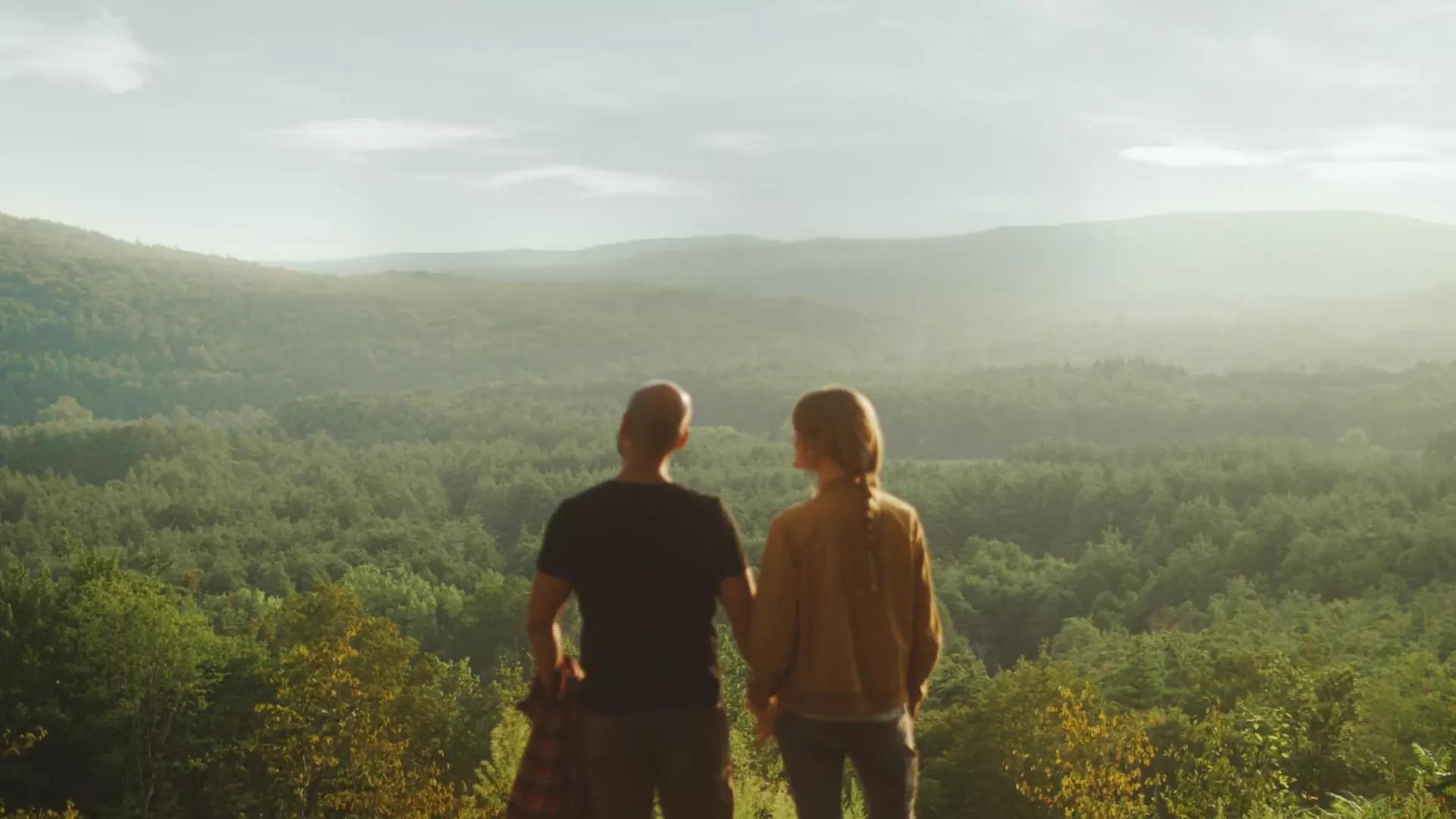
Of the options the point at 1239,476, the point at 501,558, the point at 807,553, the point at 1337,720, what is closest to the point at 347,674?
the point at 807,553

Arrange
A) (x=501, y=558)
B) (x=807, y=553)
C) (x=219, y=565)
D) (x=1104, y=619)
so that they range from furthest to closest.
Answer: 1. (x=501, y=558)
2. (x=219, y=565)
3. (x=1104, y=619)
4. (x=807, y=553)

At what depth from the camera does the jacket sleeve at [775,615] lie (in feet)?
15.9

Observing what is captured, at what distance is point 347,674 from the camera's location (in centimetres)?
2491

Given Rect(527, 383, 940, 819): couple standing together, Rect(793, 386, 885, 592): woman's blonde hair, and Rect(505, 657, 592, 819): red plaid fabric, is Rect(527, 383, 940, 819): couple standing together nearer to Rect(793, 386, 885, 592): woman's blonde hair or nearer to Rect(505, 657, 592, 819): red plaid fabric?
Rect(793, 386, 885, 592): woman's blonde hair

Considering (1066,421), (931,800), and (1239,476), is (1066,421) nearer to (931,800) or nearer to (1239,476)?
(1239,476)

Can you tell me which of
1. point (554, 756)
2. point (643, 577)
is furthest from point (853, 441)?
point (554, 756)

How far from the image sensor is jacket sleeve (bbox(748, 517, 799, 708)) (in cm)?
484

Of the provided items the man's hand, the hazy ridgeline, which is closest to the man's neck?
the man's hand

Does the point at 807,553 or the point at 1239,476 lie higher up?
the point at 807,553

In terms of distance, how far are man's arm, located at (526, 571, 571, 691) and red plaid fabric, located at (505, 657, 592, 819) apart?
0.06 m

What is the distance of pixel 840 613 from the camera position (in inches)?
191

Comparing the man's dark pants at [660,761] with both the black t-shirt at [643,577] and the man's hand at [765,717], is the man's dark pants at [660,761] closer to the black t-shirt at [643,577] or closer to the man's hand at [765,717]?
the black t-shirt at [643,577]

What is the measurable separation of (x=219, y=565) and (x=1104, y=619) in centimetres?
5531

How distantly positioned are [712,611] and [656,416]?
730mm
